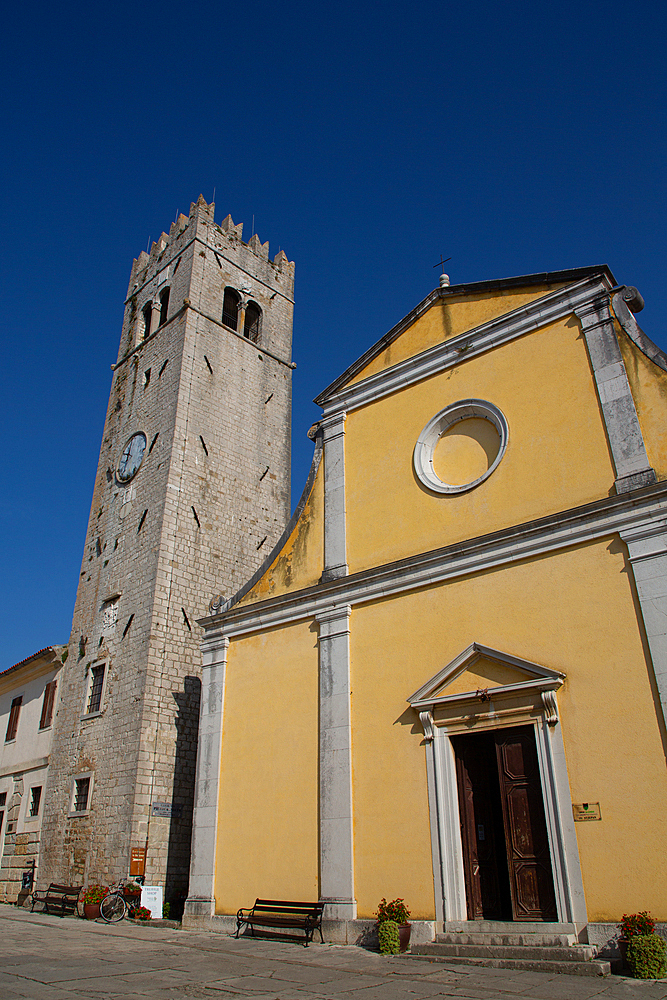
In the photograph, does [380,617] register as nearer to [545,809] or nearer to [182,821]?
[545,809]

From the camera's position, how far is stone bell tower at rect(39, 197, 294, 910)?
52.5ft

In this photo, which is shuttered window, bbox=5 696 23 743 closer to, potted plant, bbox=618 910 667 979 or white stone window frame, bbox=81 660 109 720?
white stone window frame, bbox=81 660 109 720

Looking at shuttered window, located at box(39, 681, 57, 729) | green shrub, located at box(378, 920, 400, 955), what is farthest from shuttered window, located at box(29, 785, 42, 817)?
green shrub, located at box(378, 920, 400, 955)

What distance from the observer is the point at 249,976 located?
738 centimetres

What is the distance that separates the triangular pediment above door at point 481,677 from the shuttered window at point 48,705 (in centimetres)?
1328

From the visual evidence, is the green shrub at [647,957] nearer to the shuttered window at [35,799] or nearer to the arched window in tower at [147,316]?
the shuttered window at [35,799]

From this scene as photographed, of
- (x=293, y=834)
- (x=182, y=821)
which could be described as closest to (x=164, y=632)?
(x=182, y=821)

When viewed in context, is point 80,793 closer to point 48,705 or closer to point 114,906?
point 114,906

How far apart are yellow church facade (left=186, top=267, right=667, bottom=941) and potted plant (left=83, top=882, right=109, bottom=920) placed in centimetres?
361

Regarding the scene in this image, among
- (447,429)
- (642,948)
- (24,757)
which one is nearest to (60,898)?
(24,757)

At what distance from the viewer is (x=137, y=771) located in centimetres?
1551

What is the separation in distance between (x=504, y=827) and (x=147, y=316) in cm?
2046

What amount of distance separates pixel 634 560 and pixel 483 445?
3.31m

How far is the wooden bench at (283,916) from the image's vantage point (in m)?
10.0
